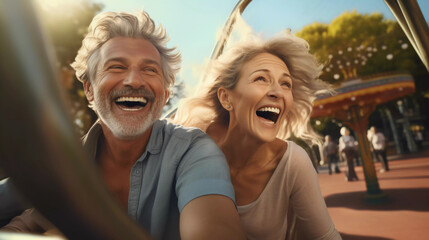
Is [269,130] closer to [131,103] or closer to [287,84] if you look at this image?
[287,84]

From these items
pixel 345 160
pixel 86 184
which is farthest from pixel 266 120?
pixel 86 184

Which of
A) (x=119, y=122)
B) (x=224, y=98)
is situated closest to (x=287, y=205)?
(x=224, y=98)

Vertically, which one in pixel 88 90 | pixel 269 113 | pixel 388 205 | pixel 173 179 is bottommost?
pixel 388 205

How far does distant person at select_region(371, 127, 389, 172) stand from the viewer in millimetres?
685

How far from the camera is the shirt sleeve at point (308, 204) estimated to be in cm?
54

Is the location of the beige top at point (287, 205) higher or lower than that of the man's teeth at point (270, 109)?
lower

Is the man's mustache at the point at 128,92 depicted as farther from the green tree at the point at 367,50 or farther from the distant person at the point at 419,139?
the distant person at the point at 419,139

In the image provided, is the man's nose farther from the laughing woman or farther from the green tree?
the green tree

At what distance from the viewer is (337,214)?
2.30 feet

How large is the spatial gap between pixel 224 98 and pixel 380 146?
0.41m

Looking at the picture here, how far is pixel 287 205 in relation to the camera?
1.85 feet

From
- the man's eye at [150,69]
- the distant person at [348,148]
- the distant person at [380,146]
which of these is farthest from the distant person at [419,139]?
the man's eye at [150,69]

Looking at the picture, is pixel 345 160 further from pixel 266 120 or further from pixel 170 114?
pixel 170 114

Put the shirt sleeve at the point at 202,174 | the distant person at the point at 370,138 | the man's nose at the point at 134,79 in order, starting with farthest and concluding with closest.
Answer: the distant person at the point at 370,138
the man's nose at the point at 134,79
the shirt sleeve at the point at 202,174
